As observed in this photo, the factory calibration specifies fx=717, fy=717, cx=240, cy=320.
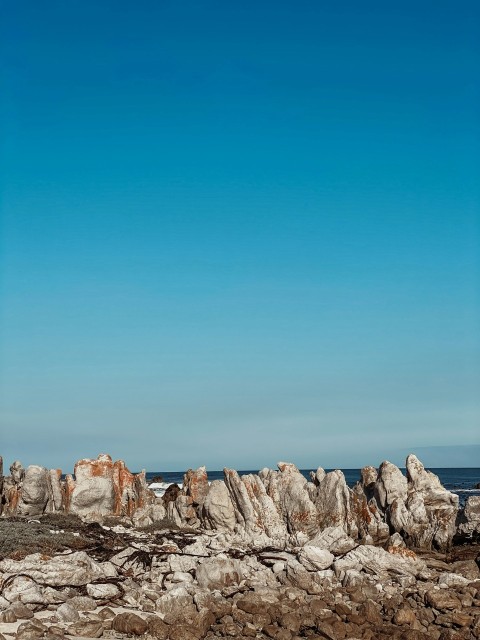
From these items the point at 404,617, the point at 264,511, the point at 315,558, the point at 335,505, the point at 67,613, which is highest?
the point at 335,505

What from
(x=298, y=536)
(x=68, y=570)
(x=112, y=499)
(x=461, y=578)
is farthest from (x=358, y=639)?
(x=112, y=499)

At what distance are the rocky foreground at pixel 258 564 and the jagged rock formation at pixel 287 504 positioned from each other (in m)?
0.04

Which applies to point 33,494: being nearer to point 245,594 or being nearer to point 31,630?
point 245,594

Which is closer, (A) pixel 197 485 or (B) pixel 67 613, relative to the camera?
(B) pixel 67 613

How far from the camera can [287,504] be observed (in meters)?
21.4

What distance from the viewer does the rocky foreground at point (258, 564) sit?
471 inches

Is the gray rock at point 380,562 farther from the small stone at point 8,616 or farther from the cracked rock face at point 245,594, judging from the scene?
the small stone at point 8,616

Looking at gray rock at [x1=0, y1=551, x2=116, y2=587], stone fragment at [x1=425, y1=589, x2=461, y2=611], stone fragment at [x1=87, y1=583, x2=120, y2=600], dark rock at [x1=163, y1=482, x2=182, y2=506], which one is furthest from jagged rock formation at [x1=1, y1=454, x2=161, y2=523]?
stone fragment at [x1=425, y1=589, x2=461, y2=611]

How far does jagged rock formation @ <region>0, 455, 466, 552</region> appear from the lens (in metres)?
19.3

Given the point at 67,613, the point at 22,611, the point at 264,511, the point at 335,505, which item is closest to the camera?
the point at 67,613

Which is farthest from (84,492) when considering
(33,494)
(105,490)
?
(33,494)

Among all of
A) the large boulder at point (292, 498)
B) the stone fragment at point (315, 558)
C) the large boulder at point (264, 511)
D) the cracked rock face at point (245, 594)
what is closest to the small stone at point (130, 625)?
the cracked rock face at point (245, 594)

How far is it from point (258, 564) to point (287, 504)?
6.12 meters

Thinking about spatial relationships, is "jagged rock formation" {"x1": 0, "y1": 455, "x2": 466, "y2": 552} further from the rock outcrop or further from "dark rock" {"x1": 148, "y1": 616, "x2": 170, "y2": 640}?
"dark rock" {"x1": 148, "y1": 616, "x2": 170, "y2": 640}
